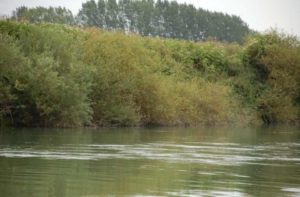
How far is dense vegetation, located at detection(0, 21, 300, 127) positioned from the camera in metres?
44.1

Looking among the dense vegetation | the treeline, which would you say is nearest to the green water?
the dense vegetation

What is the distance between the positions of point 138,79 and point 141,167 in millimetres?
31188

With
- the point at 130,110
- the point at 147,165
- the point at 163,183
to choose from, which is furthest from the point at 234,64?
the point at 163,183

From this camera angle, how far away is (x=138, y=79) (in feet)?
175

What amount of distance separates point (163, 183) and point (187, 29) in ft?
422

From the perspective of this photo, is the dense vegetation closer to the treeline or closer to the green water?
the green water

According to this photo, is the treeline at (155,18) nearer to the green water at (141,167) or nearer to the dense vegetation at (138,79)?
the dense vegetation at (138,79)

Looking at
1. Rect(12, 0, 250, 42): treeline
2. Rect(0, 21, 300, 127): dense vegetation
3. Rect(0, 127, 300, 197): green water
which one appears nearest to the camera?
Rect(0, 127, 300, 197): green water

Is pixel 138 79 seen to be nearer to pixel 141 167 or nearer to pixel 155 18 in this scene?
pixel 141 167

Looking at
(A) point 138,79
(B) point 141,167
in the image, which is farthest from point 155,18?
(B) point 141,167

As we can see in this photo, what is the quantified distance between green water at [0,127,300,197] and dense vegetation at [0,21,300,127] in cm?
800

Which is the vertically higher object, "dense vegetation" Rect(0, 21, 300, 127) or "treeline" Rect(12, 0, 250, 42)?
"treeline" Rect(12, 0, 250, 42)

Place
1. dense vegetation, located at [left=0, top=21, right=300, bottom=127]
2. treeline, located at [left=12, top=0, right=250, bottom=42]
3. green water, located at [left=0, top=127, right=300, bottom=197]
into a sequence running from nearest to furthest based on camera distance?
green water, located at [left=0, top=127, right=300, bottom=197] → dense vegetation, located at [left=0, top=21, right=300, bottom=127] → treeline, located at [left=12, top=0, right=250, bottom=42]

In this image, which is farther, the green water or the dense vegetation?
the dense vegetation
